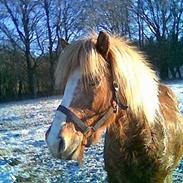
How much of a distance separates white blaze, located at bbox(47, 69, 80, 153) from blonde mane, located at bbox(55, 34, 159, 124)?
0.21ft

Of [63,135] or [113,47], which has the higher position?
[113,47]

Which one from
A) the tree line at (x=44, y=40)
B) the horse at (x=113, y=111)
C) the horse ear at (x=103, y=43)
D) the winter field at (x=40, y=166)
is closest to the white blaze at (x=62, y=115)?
the horse at (x=113, y=111)

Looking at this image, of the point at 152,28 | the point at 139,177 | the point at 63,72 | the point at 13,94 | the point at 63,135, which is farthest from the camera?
the point at 152,28

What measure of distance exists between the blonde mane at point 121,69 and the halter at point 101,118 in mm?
59

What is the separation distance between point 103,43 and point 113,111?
0.49 meters

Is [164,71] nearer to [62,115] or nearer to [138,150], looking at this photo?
[138,150]

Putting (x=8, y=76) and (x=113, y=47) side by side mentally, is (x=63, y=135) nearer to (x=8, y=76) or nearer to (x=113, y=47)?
(x=113, y=47)

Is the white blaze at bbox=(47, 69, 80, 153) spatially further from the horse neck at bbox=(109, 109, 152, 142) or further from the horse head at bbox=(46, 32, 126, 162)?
the horse neck at bbox=(109, 109, 152, 142)

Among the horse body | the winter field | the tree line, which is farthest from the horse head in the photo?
the tree line

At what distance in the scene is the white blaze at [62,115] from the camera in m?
2.39

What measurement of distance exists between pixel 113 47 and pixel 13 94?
91.2 ft

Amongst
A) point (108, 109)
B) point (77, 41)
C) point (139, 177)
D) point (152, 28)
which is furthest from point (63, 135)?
point (152, 28)

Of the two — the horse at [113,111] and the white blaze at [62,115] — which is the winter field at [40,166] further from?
the white blaze at [62,115]

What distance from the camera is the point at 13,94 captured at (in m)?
29.8
